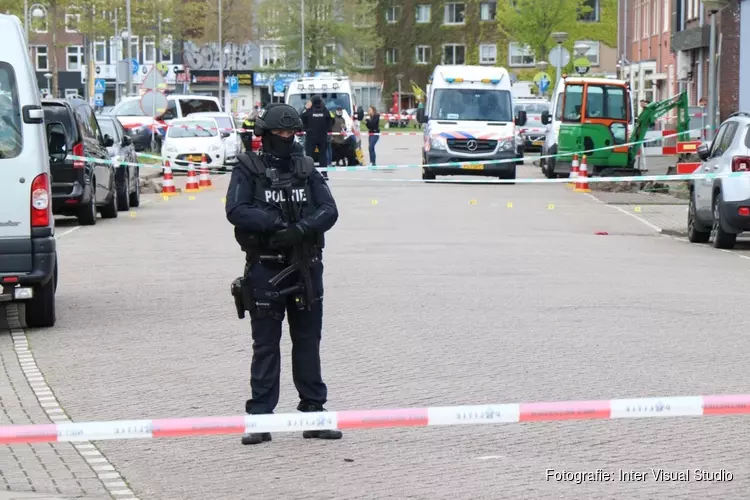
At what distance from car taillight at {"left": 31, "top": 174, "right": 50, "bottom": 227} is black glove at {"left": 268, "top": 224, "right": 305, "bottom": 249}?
4882 millimetres

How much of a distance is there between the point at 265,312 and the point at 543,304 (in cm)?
608

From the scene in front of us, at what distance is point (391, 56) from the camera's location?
382ft

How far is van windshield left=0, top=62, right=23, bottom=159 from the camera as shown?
11.9m

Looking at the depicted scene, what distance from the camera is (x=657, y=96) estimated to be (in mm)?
67062

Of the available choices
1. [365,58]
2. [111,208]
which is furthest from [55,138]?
[365,58]

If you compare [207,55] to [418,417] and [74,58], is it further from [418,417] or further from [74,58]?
[418,417]

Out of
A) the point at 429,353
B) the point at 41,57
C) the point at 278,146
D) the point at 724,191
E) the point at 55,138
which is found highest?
the point at 41,57

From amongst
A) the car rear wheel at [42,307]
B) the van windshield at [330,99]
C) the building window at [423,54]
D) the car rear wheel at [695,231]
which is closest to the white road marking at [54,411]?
the car rear wheel at [42,307]

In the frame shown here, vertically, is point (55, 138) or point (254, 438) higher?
point (55, 138)

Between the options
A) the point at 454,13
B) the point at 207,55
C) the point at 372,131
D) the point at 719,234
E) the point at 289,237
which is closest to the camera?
the point at 289,237

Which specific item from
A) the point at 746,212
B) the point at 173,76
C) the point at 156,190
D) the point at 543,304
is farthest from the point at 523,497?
the point at 173,76

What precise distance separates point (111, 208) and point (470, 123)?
44.3ft

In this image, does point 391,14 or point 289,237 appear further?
point 391,14

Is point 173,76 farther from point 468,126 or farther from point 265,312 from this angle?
point 265,312
